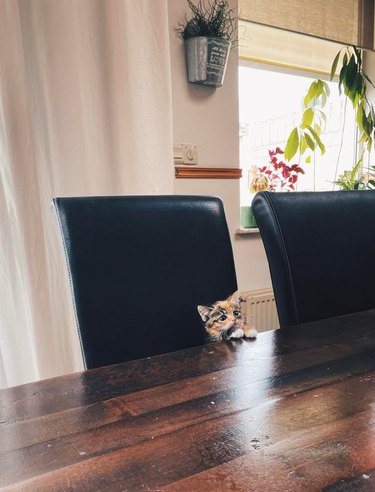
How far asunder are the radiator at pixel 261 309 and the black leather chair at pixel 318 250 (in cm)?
92

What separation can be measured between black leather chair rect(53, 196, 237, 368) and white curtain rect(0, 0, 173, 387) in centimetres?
57

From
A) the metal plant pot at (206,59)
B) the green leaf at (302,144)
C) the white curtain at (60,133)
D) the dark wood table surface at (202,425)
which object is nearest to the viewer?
the dark wood table surface at (202,425)

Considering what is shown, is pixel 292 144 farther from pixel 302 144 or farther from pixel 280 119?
pixel 280 119

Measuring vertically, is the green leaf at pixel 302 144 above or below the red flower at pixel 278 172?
above

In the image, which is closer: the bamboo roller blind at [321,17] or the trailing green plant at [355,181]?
the bamboo roller blind at [321,17]

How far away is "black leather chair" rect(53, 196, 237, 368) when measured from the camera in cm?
70

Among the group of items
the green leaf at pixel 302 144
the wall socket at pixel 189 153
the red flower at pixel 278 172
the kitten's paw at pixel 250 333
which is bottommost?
the kitten's paw at pixel 250 333

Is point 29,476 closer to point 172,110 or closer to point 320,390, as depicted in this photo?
point 320,390

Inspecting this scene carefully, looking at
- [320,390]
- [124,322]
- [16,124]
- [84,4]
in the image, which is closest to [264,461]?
[320,390]

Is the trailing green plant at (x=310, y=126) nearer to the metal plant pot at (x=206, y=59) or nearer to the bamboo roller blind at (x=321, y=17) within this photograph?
the bamboo roller blind at (x=321, y=17)

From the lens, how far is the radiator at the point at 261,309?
1867 mm

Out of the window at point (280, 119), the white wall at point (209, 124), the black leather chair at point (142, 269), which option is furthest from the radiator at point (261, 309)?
the black leather chair at point (142, 269)

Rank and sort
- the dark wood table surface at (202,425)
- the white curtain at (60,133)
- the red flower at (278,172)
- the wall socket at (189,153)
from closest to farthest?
the dark wood table surface at (202,425) < the white curtain at (60,133) < the wall socket at (189,153) < the red flower at (278,172)

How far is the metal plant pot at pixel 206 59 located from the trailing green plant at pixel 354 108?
721 mm
